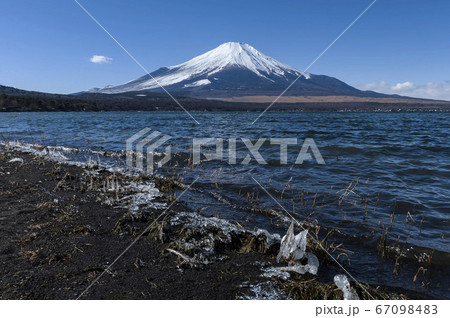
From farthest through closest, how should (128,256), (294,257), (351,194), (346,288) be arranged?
(351,194) < (294,257) < (128,256) < (346,288)

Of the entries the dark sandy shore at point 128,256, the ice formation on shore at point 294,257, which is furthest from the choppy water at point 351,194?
the dark sandy shore at point 128,256

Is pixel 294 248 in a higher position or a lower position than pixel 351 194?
higher

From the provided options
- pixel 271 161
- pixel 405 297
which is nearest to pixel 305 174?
pixel 271 161

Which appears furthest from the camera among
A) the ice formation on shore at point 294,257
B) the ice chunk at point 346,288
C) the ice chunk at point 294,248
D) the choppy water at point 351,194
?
A: the choppy water at point 351,194

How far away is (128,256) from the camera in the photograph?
4.23m

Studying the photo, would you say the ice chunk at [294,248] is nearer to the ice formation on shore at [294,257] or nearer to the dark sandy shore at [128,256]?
the ice formation on shore at [294,257]

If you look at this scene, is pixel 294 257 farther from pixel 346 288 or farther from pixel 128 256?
pixel 128 256

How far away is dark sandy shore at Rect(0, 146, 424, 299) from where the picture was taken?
11.4 feet

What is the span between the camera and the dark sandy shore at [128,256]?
3467 millimetres

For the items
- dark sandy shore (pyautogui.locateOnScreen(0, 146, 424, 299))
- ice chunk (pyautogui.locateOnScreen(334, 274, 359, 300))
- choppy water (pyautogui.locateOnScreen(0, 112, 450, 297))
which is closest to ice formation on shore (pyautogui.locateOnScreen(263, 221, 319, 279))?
dark sandy shore (pyautogui.locateOnScreen(0, 146, 424, 299))

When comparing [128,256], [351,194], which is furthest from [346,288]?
[351,194]

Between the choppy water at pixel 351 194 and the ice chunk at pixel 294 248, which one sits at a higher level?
the ice chunk at pixel 294 248

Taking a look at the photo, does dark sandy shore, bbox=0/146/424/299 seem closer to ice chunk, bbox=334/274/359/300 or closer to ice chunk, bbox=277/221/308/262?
ice chunk, bbox=334/274/359/300

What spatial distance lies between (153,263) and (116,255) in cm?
59
